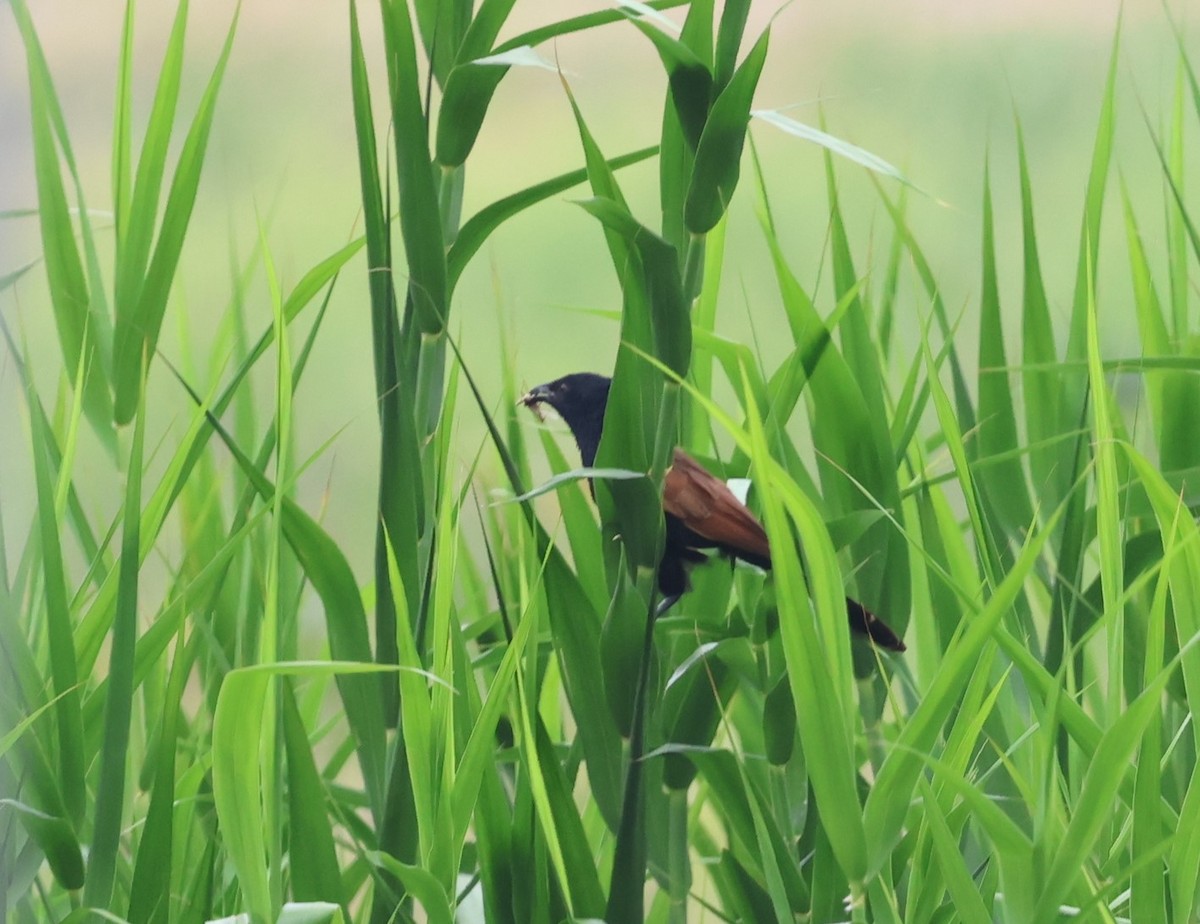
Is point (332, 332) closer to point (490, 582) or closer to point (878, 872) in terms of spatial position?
point (490, 582)

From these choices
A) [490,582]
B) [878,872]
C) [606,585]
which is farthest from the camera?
[490,582]

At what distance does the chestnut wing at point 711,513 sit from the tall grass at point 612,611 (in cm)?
3

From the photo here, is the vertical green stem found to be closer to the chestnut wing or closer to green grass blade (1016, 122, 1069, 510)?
the chestnut wing

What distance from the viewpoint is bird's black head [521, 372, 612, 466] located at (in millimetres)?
538

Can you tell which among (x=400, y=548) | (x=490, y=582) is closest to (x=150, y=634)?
(x=400, y=548)

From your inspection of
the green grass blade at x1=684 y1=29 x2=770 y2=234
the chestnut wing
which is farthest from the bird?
the green grass blade at x1=684 y1=29 x2=770 y2=234

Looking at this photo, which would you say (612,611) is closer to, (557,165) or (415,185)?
(415,185)

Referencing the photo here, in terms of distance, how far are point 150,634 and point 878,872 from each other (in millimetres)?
274

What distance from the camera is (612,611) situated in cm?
41

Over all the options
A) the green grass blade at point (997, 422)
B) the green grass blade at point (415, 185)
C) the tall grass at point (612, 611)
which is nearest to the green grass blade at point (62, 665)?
the tall grass at point (612, 611)

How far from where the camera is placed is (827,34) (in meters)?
0.69

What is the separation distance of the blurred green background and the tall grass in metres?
0.06

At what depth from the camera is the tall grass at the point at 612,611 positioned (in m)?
0.35

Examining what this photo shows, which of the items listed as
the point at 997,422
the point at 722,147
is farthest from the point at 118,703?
the point at 997,422
